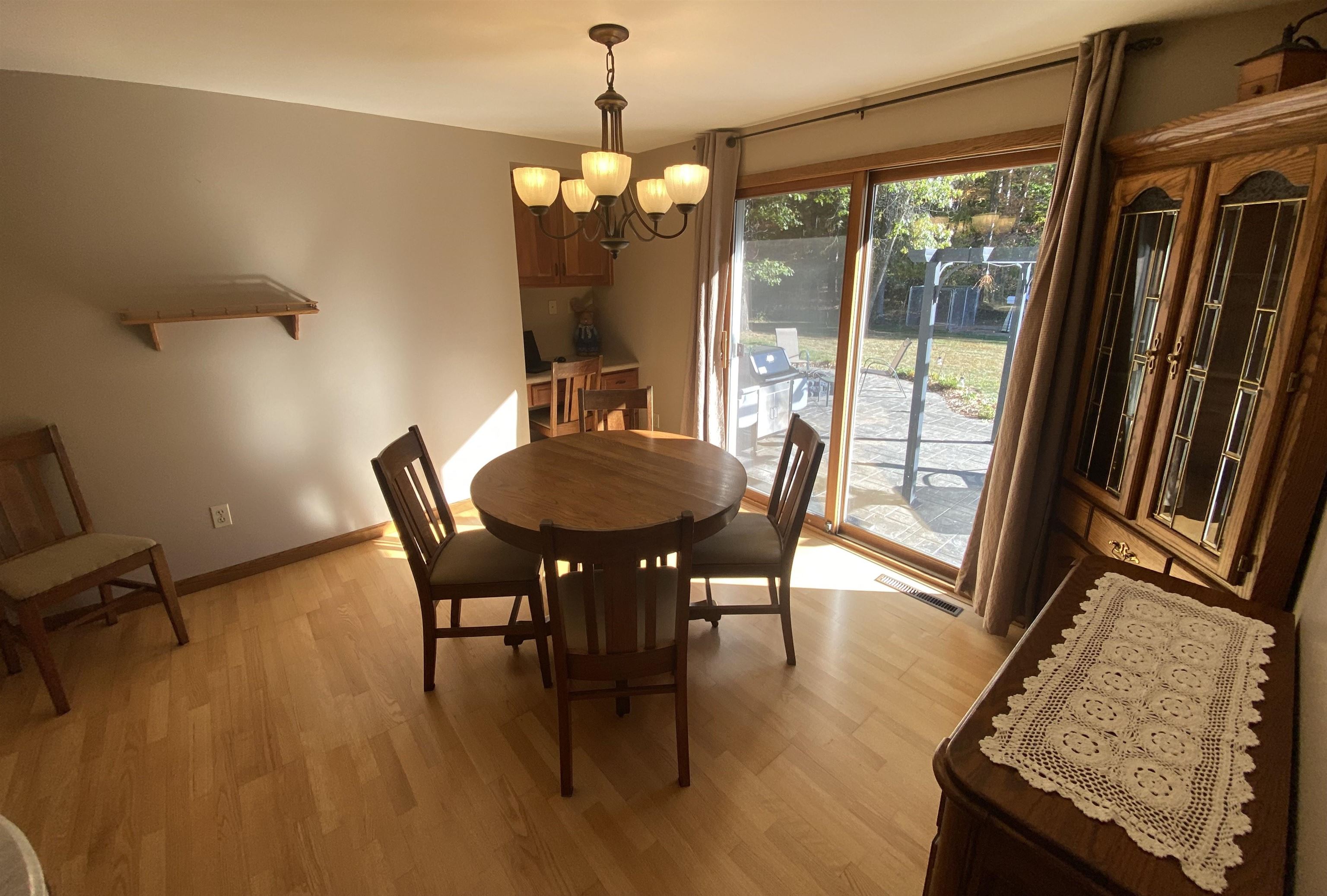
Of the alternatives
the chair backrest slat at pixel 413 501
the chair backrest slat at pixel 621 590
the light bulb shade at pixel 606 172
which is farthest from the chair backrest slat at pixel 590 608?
the light bulb shade at pixel 606 172

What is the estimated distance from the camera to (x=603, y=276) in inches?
169

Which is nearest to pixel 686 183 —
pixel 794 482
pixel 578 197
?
pixel 578 197

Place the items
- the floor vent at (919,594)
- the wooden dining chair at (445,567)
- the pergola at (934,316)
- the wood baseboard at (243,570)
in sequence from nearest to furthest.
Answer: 1. the wooden dining chair at (445,567)
2. the pergola at (934,316)
3. the wood baseboard at (243,570)
4. the floor vent at (919,594)

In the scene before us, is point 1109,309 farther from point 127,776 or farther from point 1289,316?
point 127,776

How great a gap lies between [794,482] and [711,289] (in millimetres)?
1710

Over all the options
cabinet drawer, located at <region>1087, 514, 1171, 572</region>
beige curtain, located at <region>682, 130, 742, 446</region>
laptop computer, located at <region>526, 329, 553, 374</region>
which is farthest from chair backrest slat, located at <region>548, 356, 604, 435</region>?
cabinet drawer, located at <region>1087, 514, 1171, 572</region>

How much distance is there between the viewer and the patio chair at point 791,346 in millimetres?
3410

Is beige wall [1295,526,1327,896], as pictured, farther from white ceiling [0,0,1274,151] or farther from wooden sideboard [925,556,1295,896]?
white ceiling [0,0,1274,151]

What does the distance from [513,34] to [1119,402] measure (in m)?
2.42

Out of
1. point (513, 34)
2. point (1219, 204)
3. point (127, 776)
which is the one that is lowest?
point (127, 776)

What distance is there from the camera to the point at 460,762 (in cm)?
188

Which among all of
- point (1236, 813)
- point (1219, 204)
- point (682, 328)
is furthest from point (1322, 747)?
point (682, 328)

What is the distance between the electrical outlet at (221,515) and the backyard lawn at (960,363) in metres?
3.36

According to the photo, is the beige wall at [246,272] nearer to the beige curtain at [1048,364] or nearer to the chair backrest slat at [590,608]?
the chair backrest slat at [590,608]
